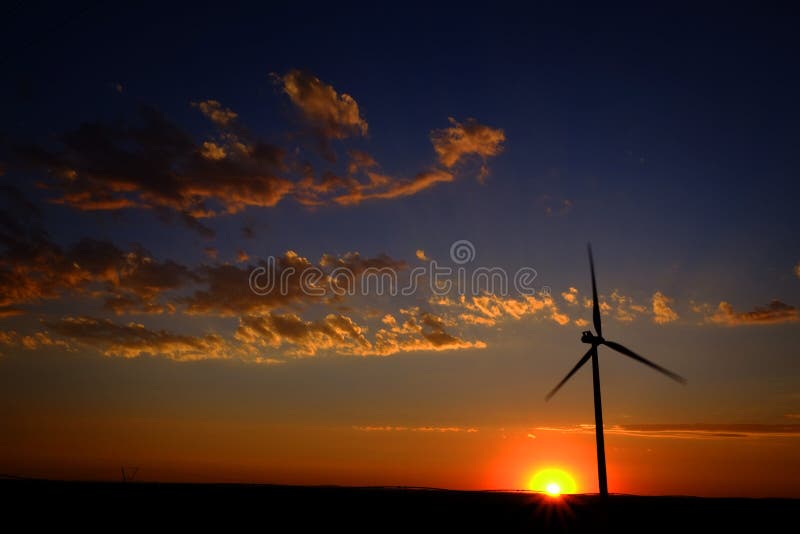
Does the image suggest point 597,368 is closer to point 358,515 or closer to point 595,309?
point 595,309

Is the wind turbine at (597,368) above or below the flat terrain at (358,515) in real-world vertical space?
above

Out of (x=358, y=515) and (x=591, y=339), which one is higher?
(x=591, y=339)

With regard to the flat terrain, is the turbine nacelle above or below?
above

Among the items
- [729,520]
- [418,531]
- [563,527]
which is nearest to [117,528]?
[418,531]

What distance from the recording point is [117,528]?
57719 millimetres

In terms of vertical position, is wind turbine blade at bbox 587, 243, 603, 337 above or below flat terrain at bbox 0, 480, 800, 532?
above

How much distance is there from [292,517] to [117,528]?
22.5 metres

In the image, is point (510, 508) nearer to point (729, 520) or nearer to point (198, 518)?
point (729, 520)

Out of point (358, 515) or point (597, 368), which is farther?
point (358, 515)

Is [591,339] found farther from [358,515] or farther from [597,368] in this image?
[358,515]

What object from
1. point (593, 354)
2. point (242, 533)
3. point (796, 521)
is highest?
point (593, 354)

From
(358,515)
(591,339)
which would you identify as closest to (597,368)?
(591,339)

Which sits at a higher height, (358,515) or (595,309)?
(595,309)

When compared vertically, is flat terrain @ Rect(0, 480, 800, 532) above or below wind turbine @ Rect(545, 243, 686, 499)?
below
